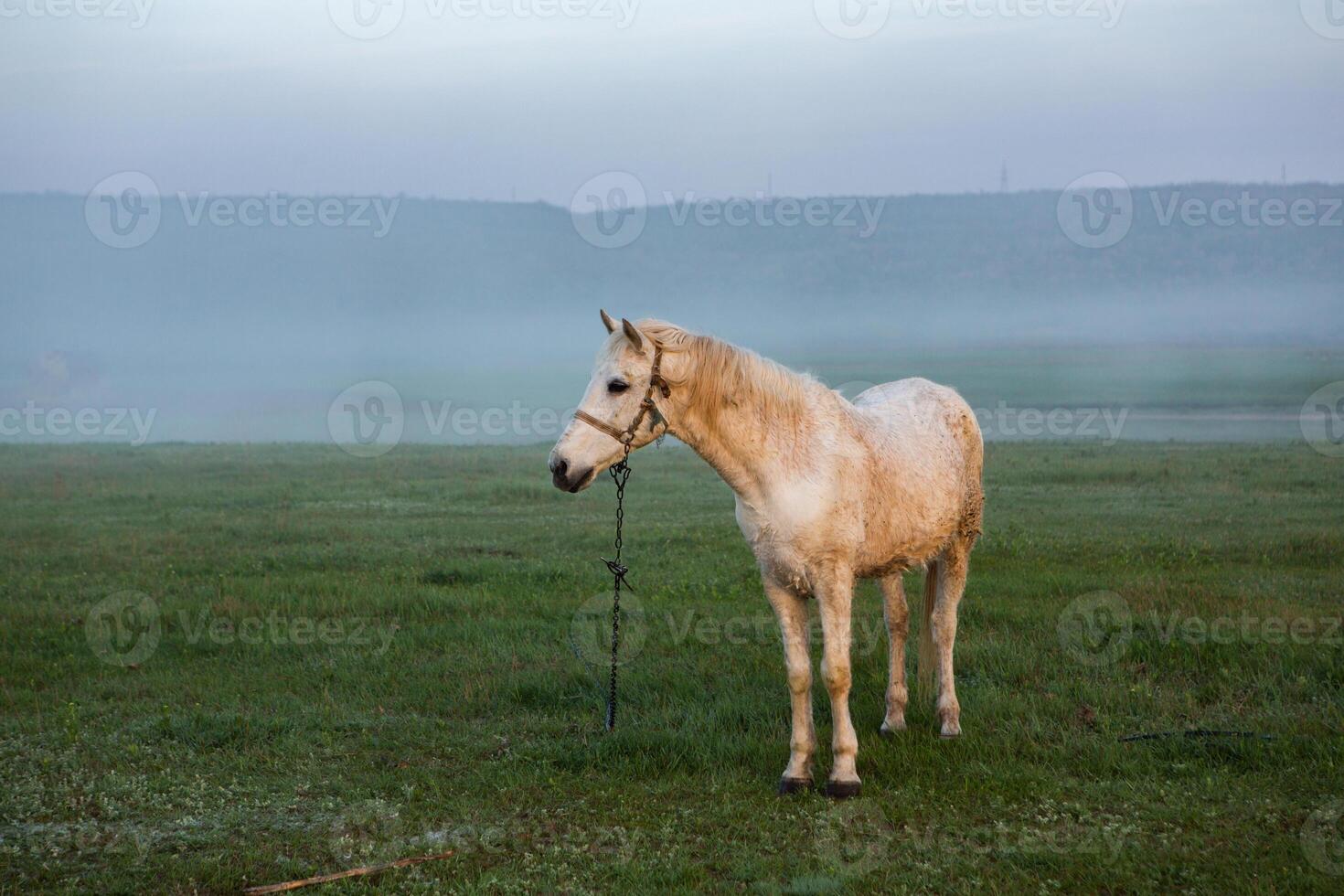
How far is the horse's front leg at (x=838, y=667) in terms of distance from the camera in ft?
22.4

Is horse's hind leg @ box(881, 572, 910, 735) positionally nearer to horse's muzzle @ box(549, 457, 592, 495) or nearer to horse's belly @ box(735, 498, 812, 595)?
horse's belly @ box(735, 498, 812, 595)

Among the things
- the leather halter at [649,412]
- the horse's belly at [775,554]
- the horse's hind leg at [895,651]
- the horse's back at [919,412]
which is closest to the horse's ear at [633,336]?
the leather halter at [649,412]

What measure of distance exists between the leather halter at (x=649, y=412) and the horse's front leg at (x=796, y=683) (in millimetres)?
1376

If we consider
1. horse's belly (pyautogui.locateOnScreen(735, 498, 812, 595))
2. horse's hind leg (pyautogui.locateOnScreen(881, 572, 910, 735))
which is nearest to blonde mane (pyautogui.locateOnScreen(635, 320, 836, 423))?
horse's belly (pyautogui.locateOnScreen(735, 498, 812, 595))

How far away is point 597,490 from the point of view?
81.3 ft

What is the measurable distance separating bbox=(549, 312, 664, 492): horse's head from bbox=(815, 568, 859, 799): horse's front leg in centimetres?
153

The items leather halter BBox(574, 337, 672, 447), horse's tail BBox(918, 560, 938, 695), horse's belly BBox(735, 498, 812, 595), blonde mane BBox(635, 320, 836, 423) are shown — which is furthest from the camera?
horse's tail BBox(918, 560, 938, 695)

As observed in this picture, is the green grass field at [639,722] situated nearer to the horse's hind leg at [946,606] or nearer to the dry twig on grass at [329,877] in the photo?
the dry twig on grass at [329,877]

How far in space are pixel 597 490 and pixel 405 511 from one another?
5139mm

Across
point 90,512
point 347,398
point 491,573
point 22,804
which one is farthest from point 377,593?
point 347,398

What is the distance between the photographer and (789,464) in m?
6.80

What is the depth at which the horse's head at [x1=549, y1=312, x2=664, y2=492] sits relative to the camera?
6.34 m

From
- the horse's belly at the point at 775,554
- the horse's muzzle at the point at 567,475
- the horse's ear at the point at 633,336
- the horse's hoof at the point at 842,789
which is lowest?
the horse's hoof at the point at 842,789

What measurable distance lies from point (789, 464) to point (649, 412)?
38.9 inches
